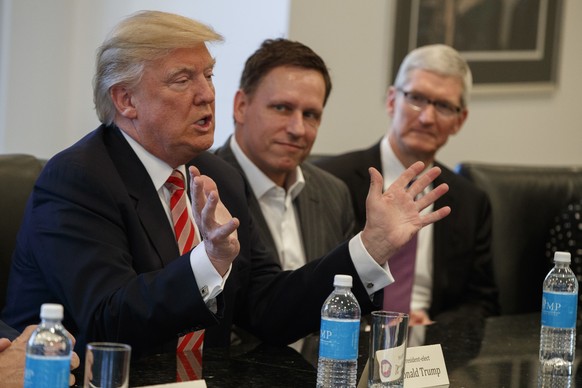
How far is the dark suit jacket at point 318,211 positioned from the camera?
358 cm

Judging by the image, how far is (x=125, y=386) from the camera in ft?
5.58

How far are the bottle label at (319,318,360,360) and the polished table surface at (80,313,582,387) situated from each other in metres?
0.20

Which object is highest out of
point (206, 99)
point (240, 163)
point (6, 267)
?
point (206, 99)

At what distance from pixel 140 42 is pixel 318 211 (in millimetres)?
1265

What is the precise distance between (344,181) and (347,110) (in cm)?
73

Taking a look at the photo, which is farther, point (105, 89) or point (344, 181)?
point (344, 181)

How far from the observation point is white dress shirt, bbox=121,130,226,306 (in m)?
2.36

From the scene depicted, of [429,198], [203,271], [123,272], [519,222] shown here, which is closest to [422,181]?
[429,198]

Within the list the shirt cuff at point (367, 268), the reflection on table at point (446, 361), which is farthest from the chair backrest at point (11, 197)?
the shirt cuff at point (367, 268)

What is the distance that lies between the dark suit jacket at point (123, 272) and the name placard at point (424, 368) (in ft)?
1.24

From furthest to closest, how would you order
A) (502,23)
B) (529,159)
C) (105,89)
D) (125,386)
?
1. (529,159)
2. (502,23)
3. (105,89)
4. (125,386)

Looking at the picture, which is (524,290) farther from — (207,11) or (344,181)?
(207,11)

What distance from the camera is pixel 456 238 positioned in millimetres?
4473

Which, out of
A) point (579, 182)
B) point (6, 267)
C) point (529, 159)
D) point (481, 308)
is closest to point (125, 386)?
point (6, 267)
